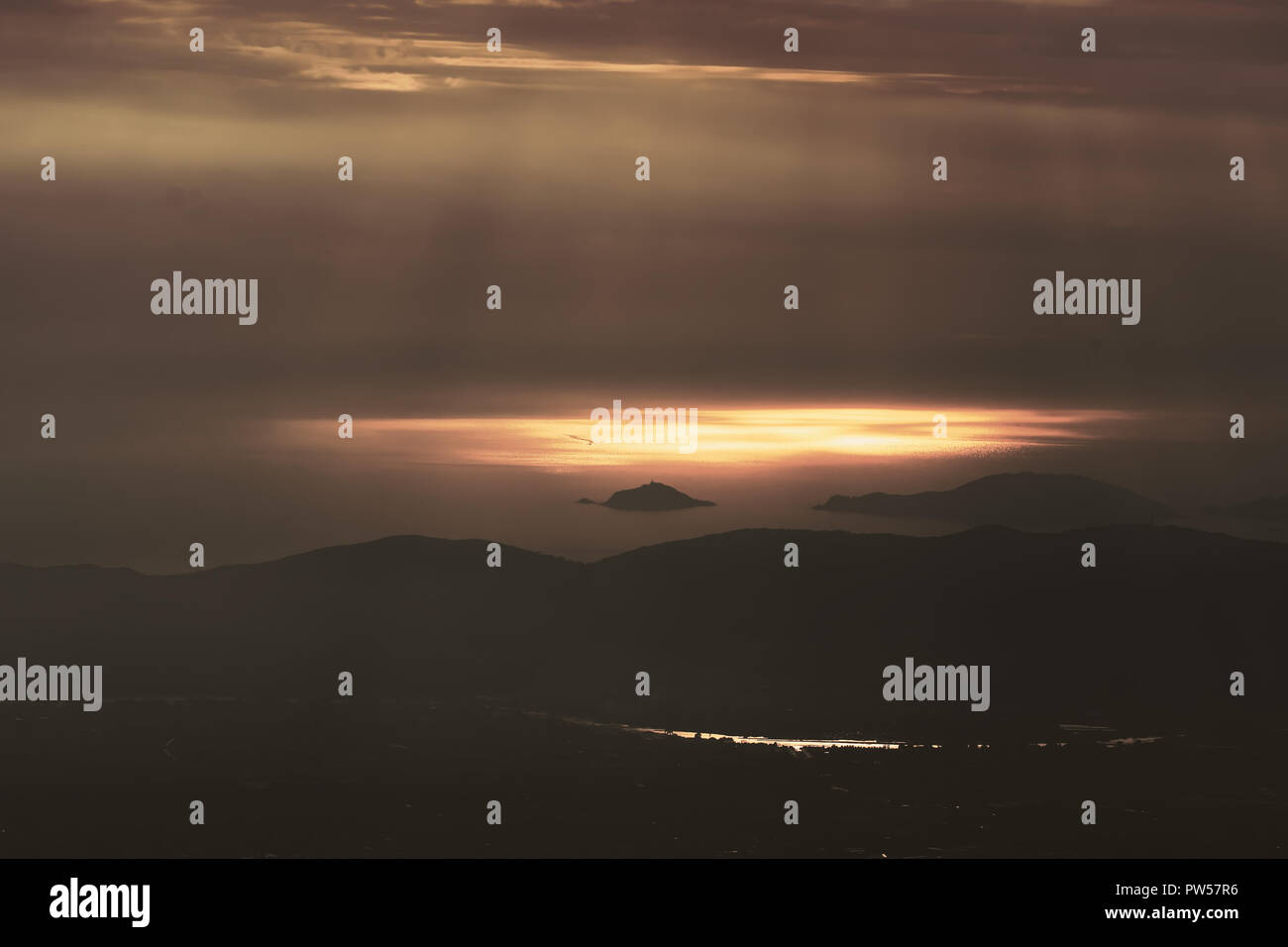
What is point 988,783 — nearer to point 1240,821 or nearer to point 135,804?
point 1240,821

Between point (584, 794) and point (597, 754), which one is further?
Answer: point (597, 754)

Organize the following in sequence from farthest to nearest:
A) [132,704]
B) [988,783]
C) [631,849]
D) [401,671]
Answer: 1. [401,671]
2. [132,704]
3. [988,783]
4. [631,849]

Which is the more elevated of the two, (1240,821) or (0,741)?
(0,741)

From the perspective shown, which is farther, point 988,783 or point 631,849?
point 988,783

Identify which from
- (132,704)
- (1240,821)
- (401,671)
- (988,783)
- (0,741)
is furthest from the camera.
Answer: (401,671)

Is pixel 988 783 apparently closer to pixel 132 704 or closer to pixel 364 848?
pixel 364 848

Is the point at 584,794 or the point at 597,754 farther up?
the point at 597,754
